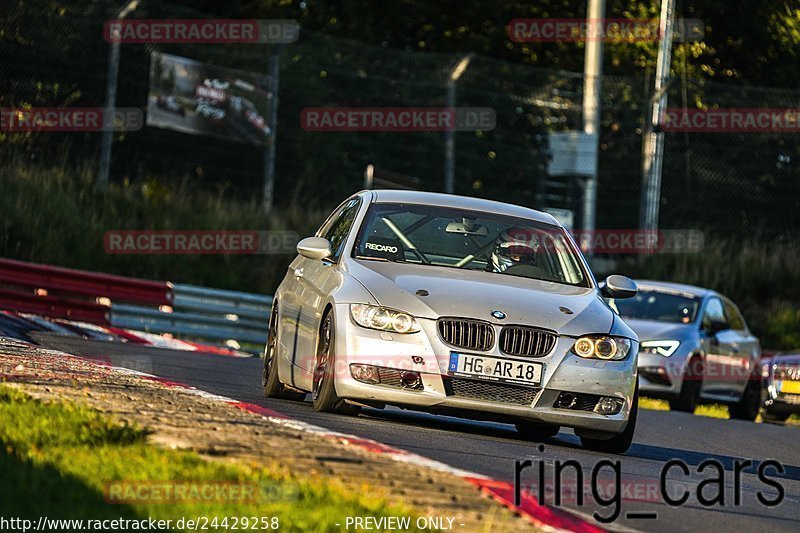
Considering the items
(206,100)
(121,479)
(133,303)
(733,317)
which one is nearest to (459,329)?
(121,479)

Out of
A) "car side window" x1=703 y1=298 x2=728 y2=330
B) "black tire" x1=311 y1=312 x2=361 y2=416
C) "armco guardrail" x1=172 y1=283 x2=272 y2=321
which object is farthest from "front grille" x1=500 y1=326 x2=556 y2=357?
"armco guardrail" x1=172 y1=283 x2=272 y2=321

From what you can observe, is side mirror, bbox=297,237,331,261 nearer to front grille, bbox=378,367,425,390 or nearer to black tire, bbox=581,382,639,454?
front grille, bbox=378,367,425,390

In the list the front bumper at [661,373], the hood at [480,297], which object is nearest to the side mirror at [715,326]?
the front bumper at [661,373]

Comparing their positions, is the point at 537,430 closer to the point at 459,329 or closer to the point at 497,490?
the point at 459,329

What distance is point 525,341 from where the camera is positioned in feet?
33.0

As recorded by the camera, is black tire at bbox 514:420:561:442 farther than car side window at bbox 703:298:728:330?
No

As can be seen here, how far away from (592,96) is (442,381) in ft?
54.0

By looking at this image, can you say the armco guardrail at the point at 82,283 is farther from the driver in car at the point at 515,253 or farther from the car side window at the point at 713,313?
the driver in car at the point at 515,253

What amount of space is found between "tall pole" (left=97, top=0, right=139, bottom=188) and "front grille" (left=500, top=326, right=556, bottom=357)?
13.8 m

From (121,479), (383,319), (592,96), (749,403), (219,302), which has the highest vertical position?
(592,96)

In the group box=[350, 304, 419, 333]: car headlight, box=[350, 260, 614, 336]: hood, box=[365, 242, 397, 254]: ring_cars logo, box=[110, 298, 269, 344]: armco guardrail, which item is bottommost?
box=[110, 298, 269, 344]: armco guardrail

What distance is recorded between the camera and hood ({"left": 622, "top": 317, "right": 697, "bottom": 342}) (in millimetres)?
19438

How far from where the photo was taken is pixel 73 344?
1541 cm

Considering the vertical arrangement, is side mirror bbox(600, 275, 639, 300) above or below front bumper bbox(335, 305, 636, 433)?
above
